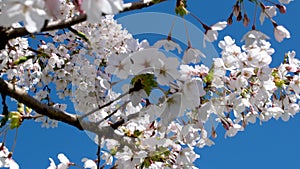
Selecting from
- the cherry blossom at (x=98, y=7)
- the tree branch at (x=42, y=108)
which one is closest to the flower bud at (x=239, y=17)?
the tree branch at (x=42, y=108)

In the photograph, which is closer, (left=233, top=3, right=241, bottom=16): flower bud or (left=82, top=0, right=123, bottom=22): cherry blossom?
(left=82, top=0, right=123, bottom=22): cherry blossom

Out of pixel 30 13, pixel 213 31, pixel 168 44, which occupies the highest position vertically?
pixel 213 31

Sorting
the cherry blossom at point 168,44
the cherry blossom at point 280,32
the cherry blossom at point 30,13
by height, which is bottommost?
the cherry blossom at point 30,13

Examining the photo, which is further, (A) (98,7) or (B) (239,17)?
(B) (239,17)

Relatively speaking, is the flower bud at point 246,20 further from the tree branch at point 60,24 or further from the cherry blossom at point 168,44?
the tree branch at point 60,24

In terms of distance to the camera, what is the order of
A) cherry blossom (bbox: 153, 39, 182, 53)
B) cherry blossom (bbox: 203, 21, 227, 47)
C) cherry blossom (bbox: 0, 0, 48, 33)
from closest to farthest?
cherry blossom (bbox: 0, 0, 48, 33) < cherry blossom (bbox: 153, 39, 182, 53) < cherry blossom (bbox: 203, 21, 227, 47)

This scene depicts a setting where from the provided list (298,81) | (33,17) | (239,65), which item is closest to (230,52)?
(239,65)

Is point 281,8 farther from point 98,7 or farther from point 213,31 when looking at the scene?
point 98,7

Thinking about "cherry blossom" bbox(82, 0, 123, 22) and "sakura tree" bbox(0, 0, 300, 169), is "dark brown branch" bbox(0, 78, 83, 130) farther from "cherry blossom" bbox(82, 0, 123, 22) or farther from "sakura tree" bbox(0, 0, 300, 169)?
"cherry blossom" bbox(82, 0, 123, 22)

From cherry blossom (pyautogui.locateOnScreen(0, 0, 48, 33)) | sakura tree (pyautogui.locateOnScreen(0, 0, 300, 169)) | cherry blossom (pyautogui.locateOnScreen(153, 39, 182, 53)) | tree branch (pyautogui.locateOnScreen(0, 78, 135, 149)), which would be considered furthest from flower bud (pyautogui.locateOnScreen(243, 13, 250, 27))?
cherry blossom (pyautogui.locateOnScreen(0, 0, 48, 33))

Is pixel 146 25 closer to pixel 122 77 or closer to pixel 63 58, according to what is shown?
pixel 122 77

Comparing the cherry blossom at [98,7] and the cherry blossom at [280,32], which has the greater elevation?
the cherry blossom at [280,32]

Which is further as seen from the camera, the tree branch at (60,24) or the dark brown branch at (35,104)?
the dark brown branch at (35,104)

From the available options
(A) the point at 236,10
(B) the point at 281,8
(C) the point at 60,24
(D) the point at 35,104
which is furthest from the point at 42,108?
(B) the point at 281,8
